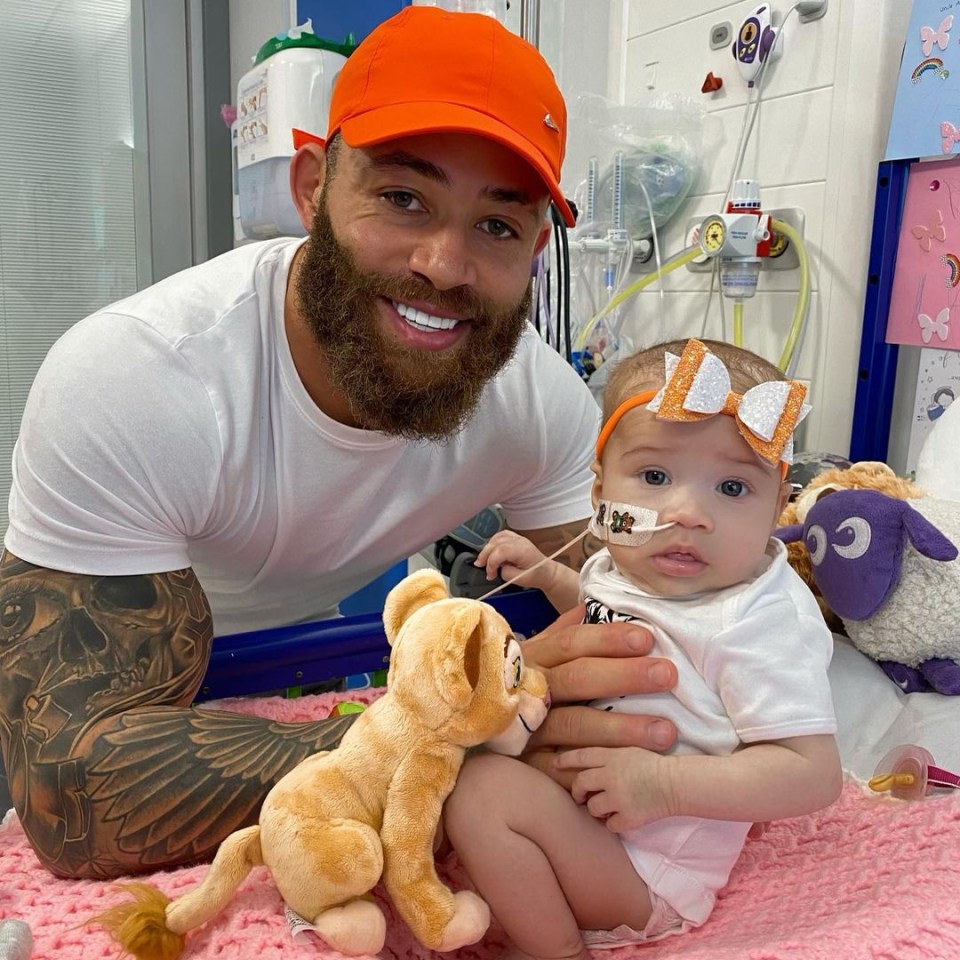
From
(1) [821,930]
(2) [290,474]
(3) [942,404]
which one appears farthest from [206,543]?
(3) [942,404]

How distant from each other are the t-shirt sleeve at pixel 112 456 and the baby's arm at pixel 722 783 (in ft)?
2.03

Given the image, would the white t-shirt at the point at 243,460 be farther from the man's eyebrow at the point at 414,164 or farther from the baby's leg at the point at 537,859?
the baby's leg at the point at 537,859

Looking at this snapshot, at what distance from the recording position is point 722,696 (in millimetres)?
908

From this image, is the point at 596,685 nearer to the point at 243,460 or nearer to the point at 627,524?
the point at 627,524

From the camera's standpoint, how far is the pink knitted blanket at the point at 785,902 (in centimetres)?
75

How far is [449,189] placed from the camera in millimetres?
1193

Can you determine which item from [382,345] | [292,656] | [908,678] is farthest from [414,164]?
[908,678]

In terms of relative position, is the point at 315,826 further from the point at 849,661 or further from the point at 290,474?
the point at 849,661

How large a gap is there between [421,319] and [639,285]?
4.73 ft

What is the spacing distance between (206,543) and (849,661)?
1037 millimetres

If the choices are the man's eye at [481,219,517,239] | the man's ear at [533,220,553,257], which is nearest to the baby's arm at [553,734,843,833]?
the man's eye at [481,219,517,239]

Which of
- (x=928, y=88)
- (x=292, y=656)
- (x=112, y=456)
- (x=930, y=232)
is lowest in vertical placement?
(x=292, y=656)

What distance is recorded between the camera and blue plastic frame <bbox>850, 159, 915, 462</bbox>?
191 cm

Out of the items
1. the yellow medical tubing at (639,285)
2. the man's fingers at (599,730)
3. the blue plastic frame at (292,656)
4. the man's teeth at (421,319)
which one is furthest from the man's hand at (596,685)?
the yellow medical tubing at (639,285)
